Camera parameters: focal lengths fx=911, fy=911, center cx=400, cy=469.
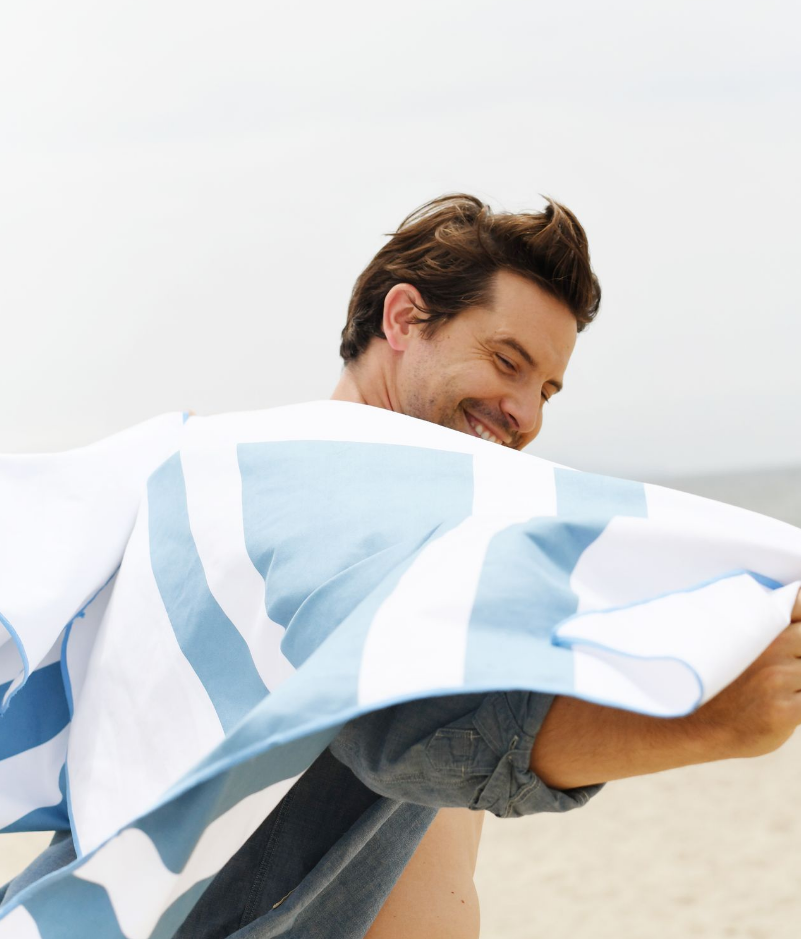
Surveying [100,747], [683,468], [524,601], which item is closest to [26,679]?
[100,747]

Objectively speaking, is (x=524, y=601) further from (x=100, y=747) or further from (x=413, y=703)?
(x=100, y=747)

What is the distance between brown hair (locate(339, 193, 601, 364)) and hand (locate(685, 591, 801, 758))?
1295 millimetres

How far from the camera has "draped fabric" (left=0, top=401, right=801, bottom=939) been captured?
615 millimetres

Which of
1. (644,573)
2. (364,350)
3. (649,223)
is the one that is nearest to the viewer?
(644,573)

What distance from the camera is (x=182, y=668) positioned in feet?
3.06

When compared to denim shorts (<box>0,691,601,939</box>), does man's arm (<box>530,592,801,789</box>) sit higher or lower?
higher

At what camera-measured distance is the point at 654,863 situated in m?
5.30

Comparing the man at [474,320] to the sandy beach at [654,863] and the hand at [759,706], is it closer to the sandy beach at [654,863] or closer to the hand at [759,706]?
the hand at [759,706]

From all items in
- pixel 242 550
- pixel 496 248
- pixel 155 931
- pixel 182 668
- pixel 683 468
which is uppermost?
pixel 496 248

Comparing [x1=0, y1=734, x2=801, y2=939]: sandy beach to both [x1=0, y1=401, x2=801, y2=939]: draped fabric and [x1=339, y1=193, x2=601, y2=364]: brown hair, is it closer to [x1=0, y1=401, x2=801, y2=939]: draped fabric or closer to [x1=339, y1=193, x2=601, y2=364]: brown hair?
[x1=339, y1=193, x2=601, y2=364]: brown hair

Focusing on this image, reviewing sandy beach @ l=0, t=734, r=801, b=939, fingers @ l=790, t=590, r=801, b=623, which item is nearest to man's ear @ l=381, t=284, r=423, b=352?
fingers @ l=790, t=590, r=801, b=623

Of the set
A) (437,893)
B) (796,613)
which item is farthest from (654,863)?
(796,613)

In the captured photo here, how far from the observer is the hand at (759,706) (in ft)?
2.13

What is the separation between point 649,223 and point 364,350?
91.1ft
